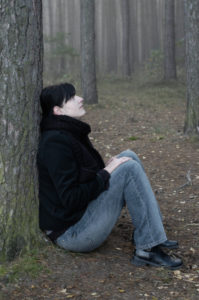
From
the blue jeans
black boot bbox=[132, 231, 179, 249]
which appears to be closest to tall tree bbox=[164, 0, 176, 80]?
black boot bbox=[132, 231, 179, 249]

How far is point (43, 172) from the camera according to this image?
3.29 metres

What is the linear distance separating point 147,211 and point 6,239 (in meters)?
1.14

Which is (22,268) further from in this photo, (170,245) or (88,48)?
(88,48)

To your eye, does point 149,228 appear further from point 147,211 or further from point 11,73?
point 11,73

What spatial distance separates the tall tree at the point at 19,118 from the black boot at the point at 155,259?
90 cm

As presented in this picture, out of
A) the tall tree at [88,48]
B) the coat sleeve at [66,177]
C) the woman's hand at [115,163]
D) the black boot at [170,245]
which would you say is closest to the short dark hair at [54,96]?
the coat sleeve at [66,177]

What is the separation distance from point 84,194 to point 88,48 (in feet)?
29.1

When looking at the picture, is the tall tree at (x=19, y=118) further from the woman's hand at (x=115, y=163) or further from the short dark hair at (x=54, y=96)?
the woman's hand at (x=115, y=163)

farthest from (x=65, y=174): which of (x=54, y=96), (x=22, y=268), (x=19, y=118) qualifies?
(x=22, y=268)

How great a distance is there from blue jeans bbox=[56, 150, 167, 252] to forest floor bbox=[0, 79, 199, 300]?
0.56ft

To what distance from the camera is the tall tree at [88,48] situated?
11.2 metres

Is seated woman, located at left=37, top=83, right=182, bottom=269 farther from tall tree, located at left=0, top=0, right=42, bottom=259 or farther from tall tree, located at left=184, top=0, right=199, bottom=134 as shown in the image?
tall tree, located at left=184, top=0, right=199, bottom=134

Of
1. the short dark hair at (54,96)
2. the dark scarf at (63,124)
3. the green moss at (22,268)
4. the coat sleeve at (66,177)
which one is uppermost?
the short dark hair at (54,96)

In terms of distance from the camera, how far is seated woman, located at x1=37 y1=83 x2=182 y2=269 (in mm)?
3209
